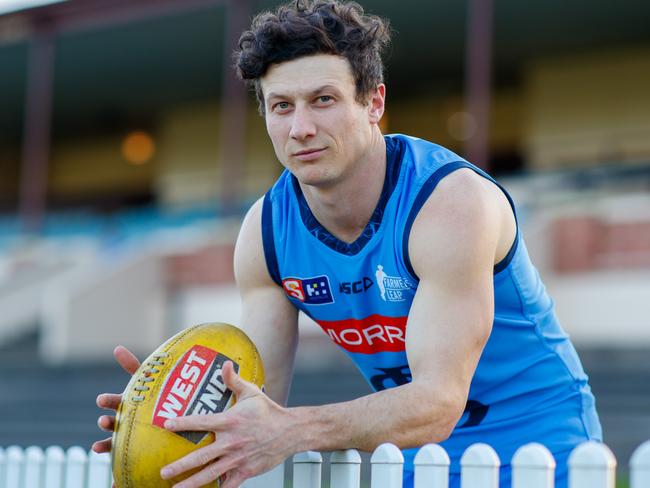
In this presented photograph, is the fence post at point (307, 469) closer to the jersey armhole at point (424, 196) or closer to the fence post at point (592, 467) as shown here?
the jersey armhole at point (424, 196)

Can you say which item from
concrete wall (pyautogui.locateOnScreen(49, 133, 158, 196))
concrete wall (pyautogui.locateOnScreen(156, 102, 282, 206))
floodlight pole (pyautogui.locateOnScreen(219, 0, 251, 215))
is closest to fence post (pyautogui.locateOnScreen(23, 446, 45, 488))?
floodlight pole (pyautogui.locateOnScreen(219, 0, 251, 215))

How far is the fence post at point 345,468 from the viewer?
8.87 feet

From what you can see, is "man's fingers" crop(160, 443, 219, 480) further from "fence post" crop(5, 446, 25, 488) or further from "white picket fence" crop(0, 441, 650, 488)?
"fence post" crop(5, 446, 25, 488)

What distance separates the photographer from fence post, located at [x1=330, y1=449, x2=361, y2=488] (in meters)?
2.70

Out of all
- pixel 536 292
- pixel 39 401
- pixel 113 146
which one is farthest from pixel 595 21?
pixel 536 292

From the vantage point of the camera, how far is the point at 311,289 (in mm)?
3074

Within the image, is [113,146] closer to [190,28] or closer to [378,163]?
[190,28]

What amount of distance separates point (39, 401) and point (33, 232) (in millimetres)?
8072

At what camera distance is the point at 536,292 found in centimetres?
309

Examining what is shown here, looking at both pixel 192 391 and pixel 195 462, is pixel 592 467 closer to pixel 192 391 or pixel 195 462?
pixel 195 462

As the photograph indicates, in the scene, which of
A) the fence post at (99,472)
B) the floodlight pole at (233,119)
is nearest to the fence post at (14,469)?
the fence post at (99,472)

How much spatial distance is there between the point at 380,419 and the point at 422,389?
0.12 meters

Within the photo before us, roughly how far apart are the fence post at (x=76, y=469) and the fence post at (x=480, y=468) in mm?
1621

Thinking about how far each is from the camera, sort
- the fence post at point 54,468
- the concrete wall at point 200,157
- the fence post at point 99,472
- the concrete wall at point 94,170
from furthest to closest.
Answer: the concrete wall at point 94,170 → the concrete wall at point 200,157 → the fence post at point 54,468 → the fence post at point 99,472
